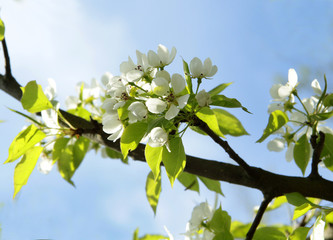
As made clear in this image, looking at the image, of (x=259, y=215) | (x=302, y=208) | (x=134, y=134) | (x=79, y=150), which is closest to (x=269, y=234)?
(x=259, y=215)

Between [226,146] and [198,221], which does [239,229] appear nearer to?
[198,221]

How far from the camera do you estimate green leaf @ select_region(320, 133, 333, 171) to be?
0.88 meters

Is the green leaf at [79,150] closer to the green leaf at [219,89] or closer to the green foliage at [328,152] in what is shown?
the green leaf at [219,89]

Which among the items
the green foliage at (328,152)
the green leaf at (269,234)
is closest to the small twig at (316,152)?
the green foliage at (328,152)

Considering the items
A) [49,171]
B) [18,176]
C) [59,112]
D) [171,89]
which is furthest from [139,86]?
[49,171]

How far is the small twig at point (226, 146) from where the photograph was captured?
70 cm

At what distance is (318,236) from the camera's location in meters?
0.64

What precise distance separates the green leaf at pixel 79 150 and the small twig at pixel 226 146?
45 centimetres

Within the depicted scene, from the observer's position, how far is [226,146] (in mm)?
762

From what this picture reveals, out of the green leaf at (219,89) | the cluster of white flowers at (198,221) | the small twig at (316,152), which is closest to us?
the green leaf at (219,89)

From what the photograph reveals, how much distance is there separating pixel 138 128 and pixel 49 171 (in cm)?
60

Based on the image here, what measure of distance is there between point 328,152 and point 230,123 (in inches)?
9.7

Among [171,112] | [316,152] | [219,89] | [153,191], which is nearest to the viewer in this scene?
[171,112]

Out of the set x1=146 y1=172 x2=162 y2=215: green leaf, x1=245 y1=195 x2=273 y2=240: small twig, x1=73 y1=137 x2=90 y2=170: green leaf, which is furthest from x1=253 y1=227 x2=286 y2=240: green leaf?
x1=73 y1=137 x2=90 y2=170: green leaf
